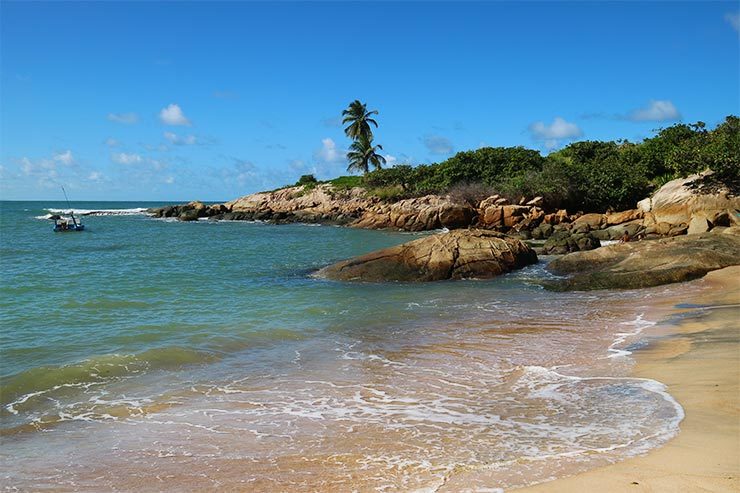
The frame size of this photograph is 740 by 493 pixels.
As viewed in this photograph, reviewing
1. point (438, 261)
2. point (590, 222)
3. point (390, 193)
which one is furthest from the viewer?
point (390, 193)

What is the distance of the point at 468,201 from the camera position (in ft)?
162

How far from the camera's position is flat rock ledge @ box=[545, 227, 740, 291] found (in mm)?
17188

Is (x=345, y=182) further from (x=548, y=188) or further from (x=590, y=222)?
(x=590, y=222)

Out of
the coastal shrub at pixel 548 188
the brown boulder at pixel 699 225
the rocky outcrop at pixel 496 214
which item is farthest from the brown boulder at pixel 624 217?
the coastal shrub at pixel 548 188

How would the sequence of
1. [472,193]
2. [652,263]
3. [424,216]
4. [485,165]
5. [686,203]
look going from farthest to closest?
[485,165], [472,193], [424,216], [686,203], [652,263]

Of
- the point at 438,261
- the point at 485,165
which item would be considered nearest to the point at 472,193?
the point at 485,165

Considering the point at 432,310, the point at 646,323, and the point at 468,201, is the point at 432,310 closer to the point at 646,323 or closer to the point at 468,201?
the point at 646,323

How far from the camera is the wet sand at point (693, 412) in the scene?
4.75 metres

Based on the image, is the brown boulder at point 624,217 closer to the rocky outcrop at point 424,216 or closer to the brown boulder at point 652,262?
the rocky outcrop at point 424,216

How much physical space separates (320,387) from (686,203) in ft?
91.4

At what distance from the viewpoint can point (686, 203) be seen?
30203mm

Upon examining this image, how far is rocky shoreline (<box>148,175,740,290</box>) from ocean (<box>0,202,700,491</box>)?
1449 millimetres

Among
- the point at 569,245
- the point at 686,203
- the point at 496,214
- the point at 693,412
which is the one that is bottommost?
the point at 693,412

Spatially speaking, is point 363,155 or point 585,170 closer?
point 585,170
